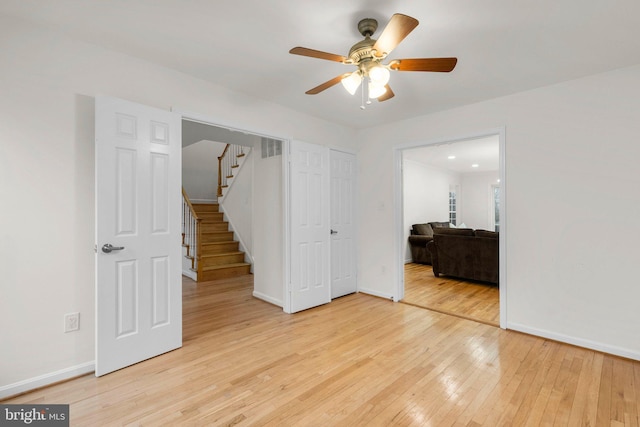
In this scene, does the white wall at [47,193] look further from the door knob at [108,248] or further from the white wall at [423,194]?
the white wall at [423,194]

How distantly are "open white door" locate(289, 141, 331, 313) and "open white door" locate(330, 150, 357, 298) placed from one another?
22cm

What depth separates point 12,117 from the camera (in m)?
1.95

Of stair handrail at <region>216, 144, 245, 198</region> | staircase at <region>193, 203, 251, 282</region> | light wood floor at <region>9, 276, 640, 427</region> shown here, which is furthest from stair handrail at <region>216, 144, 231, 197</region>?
light wood floor at <region>9, 276, 640, 427</region>

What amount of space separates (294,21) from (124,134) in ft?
5.07

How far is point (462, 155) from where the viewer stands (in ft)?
22.1

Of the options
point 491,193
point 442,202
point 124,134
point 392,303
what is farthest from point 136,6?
point 491,193

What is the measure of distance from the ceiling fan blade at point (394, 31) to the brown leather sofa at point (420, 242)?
5542 mm

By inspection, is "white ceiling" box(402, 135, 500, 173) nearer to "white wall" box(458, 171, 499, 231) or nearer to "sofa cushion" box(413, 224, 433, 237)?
"white wall" box(458, 171, 499, 231)

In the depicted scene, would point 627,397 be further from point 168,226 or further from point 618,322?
point 168,226

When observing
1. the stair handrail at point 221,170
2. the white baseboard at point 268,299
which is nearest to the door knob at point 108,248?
the white baseboard at point 268,299

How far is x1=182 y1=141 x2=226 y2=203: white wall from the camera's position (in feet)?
22.9

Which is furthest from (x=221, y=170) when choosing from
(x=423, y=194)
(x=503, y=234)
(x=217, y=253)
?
(x=503, y=234)

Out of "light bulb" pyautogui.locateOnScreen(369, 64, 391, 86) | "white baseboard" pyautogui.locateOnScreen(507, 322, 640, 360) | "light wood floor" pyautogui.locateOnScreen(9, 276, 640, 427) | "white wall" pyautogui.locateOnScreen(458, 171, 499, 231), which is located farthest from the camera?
"white wall" pyautogui.locateOnScreen(458, 171, 499, 231)

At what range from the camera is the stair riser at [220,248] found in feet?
18.5
